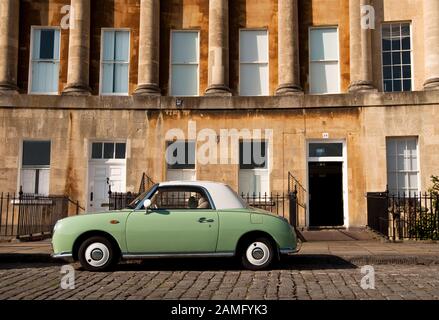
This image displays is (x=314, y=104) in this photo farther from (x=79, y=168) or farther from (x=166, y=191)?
(x=166, y=191)

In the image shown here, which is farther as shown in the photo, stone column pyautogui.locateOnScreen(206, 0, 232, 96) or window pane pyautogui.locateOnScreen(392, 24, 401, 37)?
window pane pyautogui.locateOnScreen(392, 24, 401, 37)

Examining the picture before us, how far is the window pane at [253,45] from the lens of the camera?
20.7 meters

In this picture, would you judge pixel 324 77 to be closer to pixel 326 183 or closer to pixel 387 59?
pixel 387 59

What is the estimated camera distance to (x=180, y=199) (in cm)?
999

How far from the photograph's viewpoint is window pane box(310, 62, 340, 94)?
20250 mm

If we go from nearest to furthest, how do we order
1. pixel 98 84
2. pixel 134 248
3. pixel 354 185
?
pixel 134 248 → pixel 354 185 → pixel 98 84

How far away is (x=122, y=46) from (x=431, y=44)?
465 inches

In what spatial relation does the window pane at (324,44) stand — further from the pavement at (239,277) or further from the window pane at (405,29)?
the pavement at (239,277)

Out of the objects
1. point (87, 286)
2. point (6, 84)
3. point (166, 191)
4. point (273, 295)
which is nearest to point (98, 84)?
point (6, 84)

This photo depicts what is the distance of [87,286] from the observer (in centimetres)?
823

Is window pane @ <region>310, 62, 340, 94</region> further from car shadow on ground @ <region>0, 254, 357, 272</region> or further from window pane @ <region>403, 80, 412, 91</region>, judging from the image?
car shadow on ground @ <region>0, 254, 357, 272</region>

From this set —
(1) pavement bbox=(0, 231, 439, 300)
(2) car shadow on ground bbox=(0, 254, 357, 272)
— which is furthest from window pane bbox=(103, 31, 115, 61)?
(2) car shadow on ground bbox=(0, 254, 357, 272)

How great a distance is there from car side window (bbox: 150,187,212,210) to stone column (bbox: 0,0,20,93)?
12607 mm
